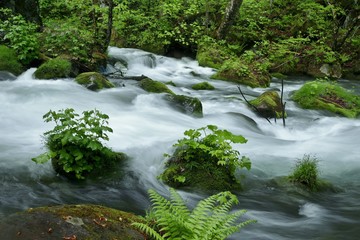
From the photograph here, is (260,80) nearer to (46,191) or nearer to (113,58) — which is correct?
(113,58)

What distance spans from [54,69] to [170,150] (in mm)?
5970

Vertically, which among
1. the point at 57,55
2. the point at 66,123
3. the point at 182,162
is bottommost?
the point at 182,162

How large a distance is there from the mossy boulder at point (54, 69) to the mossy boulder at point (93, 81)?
0.59 metres

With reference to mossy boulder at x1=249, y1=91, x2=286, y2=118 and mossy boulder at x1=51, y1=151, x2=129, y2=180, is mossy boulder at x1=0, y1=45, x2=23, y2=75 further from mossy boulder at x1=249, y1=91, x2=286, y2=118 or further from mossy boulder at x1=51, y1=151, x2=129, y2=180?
mossy boulder at x1=249, y1=91, x2=286, y2=118

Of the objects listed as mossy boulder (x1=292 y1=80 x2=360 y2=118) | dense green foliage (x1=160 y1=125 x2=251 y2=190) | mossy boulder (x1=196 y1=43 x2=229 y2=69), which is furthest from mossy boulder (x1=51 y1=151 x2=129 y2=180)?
mossy boulder (x1=196 y1=43 x2=229 y2=69)

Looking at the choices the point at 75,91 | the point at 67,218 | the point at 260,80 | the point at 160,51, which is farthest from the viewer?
the point at 160,51

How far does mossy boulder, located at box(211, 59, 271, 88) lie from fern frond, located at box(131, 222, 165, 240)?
1183cm

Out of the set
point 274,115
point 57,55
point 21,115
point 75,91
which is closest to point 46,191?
point 21,115

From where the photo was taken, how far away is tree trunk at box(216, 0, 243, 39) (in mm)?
17356

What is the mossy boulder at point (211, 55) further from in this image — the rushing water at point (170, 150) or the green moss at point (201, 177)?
the green moss at point (201, 177)

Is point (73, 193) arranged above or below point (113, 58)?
below

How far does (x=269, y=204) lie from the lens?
5.71m

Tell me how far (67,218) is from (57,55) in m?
9.92

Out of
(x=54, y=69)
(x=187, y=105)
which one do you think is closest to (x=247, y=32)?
(x=187, y=105)
